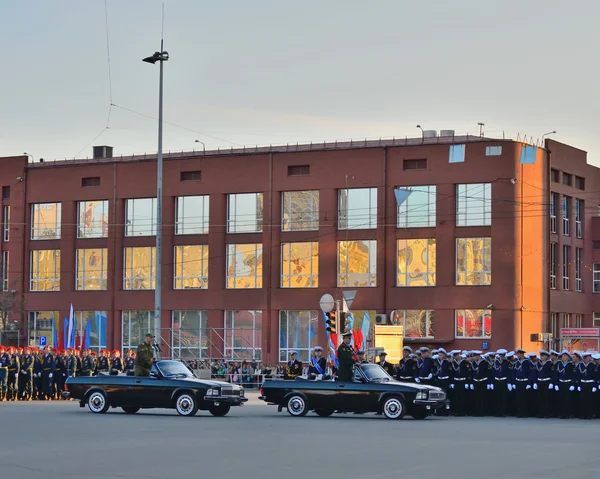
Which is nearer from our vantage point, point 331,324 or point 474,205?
point 331,324

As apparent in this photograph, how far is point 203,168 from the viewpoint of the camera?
6894cm

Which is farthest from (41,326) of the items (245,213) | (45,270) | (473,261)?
(473,261)

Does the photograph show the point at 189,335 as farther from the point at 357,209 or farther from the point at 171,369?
the point at 171,369

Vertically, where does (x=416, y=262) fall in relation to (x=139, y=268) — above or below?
above

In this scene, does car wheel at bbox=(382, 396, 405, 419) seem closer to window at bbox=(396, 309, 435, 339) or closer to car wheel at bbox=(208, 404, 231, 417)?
car wheel at bbox=(208, 404, 231, 417)

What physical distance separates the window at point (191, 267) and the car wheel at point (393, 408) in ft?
133

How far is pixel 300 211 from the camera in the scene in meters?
66.9

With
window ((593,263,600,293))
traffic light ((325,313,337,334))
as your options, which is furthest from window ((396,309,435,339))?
traffic light ((325,313,337,334))

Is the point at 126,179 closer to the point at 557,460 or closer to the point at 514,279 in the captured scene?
the point at 514,279

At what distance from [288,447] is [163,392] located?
10.2 metres

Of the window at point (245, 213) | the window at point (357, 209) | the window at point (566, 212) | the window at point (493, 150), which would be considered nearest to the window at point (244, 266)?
the window at point (245, 213)

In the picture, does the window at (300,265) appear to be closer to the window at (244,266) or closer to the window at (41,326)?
the window at (244,266)

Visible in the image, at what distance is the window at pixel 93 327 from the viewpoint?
7050 cm

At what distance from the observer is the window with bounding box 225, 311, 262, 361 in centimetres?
6775
